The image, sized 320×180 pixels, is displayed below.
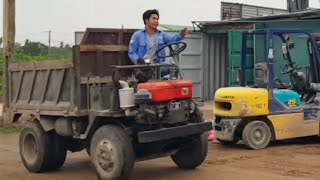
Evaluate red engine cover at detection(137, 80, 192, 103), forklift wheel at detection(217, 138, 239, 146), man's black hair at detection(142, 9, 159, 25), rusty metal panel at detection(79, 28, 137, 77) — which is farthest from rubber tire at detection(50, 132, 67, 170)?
forklift wheel at detection(217, 138, 239, 146)

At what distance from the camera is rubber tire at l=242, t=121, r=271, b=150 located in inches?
418

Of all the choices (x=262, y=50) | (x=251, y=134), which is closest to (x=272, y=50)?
(x=251, y=134)

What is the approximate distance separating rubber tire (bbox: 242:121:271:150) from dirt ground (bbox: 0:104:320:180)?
0.14m

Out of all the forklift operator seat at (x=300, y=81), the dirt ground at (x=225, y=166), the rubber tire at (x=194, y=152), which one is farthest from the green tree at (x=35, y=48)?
the rubber tire at (x=194, y=152)

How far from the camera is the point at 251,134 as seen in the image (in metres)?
10.6

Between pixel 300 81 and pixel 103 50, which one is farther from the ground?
pixel 103 50

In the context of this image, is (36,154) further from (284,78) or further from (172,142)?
(284,78)

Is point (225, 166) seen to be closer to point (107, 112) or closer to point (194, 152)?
point (194, 152)

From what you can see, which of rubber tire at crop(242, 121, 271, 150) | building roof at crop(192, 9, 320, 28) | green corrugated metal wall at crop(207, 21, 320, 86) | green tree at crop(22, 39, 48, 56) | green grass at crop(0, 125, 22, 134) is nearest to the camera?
rubber tire at crop(242, 121, 271, 150)

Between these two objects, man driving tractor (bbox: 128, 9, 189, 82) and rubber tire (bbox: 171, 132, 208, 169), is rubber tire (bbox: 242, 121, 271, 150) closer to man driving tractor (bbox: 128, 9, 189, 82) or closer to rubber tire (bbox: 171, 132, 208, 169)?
rubber tire (bbox: 171, 132, 208, 169)

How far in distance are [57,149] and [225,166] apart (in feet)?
8.27

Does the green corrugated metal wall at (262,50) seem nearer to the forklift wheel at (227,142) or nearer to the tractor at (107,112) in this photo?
the forklift wheel at (227,142)

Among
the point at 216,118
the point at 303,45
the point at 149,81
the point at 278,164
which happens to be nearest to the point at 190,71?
the point at 303,45

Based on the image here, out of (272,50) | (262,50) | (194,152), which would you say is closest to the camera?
(194,152)
